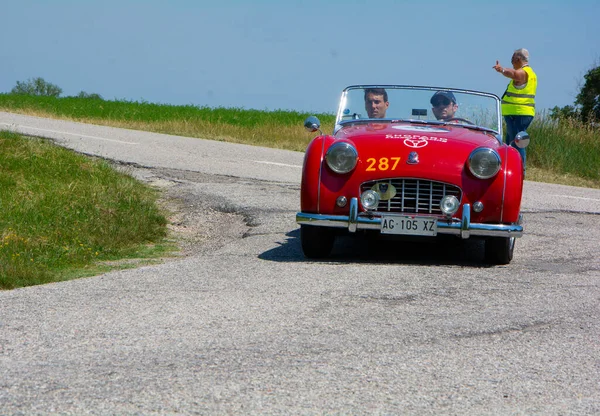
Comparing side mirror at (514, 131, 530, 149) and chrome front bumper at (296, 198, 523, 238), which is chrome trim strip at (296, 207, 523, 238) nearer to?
chrome front bumper at (296, 198, 523, 238)

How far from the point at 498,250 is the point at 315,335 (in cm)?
A: 256

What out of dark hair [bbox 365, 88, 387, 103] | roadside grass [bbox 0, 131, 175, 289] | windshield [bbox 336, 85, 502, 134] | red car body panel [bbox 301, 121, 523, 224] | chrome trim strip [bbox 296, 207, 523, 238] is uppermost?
dark hair [bbox 365, 88, 387, 103]

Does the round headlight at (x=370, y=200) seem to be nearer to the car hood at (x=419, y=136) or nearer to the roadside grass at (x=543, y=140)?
the car hood at (x=419, y=136)

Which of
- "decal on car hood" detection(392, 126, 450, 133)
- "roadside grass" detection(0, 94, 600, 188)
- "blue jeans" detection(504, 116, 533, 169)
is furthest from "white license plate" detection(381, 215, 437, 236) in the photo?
"roadside grass" detection(0, 94, 600, 188)

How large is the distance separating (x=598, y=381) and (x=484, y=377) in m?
0.48

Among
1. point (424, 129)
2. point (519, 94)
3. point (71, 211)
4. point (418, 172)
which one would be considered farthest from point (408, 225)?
point (519, 94)

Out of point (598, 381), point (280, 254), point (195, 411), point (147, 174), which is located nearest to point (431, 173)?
point (280, 254)

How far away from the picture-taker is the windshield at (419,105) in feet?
25.0

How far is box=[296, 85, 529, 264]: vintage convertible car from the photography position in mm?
6145

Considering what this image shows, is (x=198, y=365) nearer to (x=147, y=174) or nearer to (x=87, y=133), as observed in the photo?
(x=147, y=174)

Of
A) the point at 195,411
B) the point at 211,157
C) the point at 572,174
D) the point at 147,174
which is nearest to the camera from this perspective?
the point at 195,411

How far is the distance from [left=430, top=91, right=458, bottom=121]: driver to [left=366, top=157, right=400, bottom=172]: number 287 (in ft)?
5.06

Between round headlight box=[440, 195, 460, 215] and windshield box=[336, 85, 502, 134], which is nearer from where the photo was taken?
round headlight box=[440, 195, 460, 215]

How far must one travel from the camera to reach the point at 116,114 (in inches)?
1213
